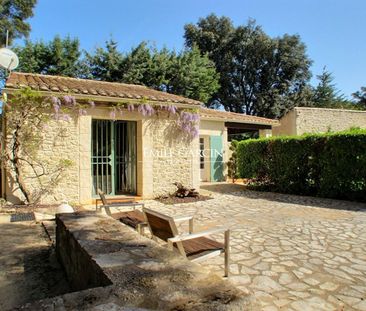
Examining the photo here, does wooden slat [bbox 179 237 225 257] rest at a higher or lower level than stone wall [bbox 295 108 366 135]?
lower

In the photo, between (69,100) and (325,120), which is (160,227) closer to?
(69,100)

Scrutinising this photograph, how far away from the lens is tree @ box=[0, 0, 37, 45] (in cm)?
1530

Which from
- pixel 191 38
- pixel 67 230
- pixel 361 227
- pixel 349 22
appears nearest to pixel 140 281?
pixel 67 230

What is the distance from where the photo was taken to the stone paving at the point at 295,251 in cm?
290

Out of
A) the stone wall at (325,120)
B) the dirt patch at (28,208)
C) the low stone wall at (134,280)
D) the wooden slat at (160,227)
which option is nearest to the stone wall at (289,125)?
the stone wall at (325,120)

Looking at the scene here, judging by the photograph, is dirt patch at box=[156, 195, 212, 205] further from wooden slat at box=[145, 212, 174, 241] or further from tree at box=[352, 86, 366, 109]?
tree at box=[352, 86, 366, 109]

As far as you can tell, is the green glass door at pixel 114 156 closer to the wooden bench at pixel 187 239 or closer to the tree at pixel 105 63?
the wooden bench at pixel 187 239

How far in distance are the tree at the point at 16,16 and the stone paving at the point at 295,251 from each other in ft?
44.2

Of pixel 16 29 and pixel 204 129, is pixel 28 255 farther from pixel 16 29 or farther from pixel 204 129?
pixel 16 29

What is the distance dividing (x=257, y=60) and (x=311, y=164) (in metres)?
20.4

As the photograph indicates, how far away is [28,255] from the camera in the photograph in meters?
4.10

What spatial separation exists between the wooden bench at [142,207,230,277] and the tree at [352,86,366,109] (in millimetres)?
36835

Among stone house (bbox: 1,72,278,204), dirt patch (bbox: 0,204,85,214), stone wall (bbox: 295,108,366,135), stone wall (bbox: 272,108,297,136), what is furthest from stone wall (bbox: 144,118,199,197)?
stone wall (bbox: 295,108,366,135)

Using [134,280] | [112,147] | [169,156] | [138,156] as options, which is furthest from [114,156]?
[134,280]
